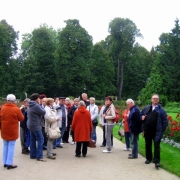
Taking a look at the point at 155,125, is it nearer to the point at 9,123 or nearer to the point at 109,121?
the point at 109,121

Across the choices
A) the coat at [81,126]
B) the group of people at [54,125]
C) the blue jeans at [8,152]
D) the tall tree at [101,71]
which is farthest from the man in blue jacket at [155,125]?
the tall tree at [101,71]

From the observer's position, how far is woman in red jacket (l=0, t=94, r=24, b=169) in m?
8.02

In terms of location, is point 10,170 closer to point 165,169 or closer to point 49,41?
point 165,169

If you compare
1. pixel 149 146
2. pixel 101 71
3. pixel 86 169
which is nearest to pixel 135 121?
pixel 149 146

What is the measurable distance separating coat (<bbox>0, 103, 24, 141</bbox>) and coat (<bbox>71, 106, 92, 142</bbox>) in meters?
2.20

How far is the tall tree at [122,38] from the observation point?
52969mm

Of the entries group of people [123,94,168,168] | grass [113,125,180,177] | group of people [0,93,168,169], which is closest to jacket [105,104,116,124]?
group of people [0,93,168,169]

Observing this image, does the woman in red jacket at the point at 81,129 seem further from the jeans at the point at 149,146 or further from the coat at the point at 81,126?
the jeans at the point at 149,146

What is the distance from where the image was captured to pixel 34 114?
29.6 ft

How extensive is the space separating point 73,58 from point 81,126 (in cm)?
4007

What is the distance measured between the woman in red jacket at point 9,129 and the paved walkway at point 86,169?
32 cm

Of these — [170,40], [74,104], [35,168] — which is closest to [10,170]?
[35,168]

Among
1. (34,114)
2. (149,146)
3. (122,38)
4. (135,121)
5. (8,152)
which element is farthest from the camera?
(122,38)

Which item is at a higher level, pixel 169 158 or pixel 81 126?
pixel 81 126
